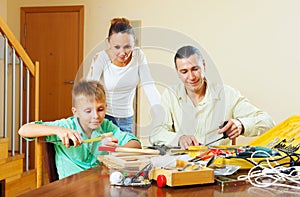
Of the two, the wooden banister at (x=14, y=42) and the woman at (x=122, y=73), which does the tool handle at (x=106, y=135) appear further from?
the wooden banister at (x=14, y=42)

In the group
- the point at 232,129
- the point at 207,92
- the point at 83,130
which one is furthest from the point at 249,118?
the point at 83,130

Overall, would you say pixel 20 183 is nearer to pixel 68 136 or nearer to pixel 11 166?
pixel 11 166

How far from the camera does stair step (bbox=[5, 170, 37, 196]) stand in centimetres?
338

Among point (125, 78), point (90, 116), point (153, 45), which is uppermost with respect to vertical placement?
point (153, 45)

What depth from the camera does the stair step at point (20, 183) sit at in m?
3.38

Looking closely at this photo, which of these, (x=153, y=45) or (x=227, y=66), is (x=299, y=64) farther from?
(x=153, y=45)

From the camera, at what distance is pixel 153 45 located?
1395mm

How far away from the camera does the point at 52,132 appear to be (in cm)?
138

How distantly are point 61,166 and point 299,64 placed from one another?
3.36 m

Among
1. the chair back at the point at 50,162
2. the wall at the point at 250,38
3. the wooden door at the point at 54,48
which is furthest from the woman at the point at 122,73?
the wooden door at the point at 54,48

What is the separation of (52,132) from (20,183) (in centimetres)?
235

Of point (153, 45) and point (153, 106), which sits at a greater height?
point (153, 45)

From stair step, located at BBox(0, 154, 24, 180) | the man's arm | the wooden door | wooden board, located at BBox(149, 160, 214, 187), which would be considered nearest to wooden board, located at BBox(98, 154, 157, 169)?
wooden board, located at BBox(149, 160, 214, 187)

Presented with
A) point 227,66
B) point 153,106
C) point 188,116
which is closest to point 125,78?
point 153,106
